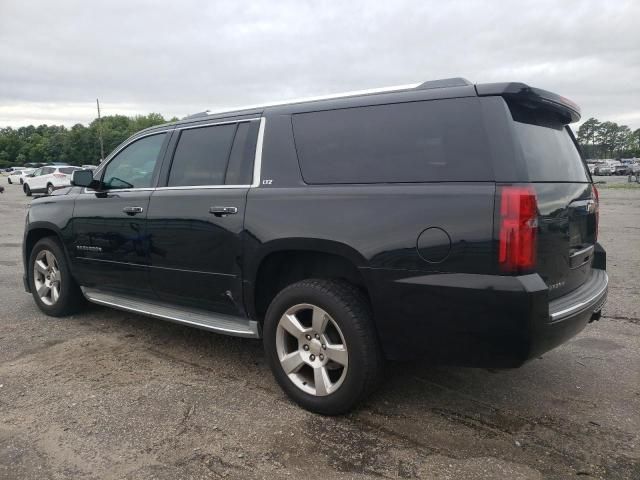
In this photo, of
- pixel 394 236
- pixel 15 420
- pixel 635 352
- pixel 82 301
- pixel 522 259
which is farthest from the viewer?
pixel 82 301

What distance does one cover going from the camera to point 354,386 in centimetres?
299

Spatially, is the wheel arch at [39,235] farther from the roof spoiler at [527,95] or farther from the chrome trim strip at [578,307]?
the chrome trim strip at [578,307]

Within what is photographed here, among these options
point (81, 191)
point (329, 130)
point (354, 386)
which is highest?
point (329, 130)

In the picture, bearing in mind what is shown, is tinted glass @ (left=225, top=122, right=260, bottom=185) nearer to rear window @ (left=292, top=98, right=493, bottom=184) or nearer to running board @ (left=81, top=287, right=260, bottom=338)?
rear window @ (left=292, top=98, right=493, bottom=184)

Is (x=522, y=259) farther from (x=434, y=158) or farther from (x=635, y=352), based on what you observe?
(x=635, y=352)

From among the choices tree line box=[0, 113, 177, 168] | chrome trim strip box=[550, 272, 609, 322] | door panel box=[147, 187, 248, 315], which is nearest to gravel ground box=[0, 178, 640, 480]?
door panel box=[147, 187, 248, 315]

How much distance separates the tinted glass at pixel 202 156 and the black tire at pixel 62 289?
1.67 meters

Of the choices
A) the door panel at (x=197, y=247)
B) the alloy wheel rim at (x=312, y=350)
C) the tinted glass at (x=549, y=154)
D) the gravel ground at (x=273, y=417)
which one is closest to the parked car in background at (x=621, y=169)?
the gravel ground at (x=273, y=417)

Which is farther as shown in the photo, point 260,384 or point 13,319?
point 13,319

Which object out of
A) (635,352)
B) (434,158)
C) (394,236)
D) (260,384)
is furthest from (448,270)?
(635,352)

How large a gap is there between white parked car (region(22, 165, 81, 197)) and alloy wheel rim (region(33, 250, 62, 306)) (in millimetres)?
24976

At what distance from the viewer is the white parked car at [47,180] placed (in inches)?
1103

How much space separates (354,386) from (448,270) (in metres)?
0.87

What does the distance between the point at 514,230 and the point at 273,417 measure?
1741 millimetres
